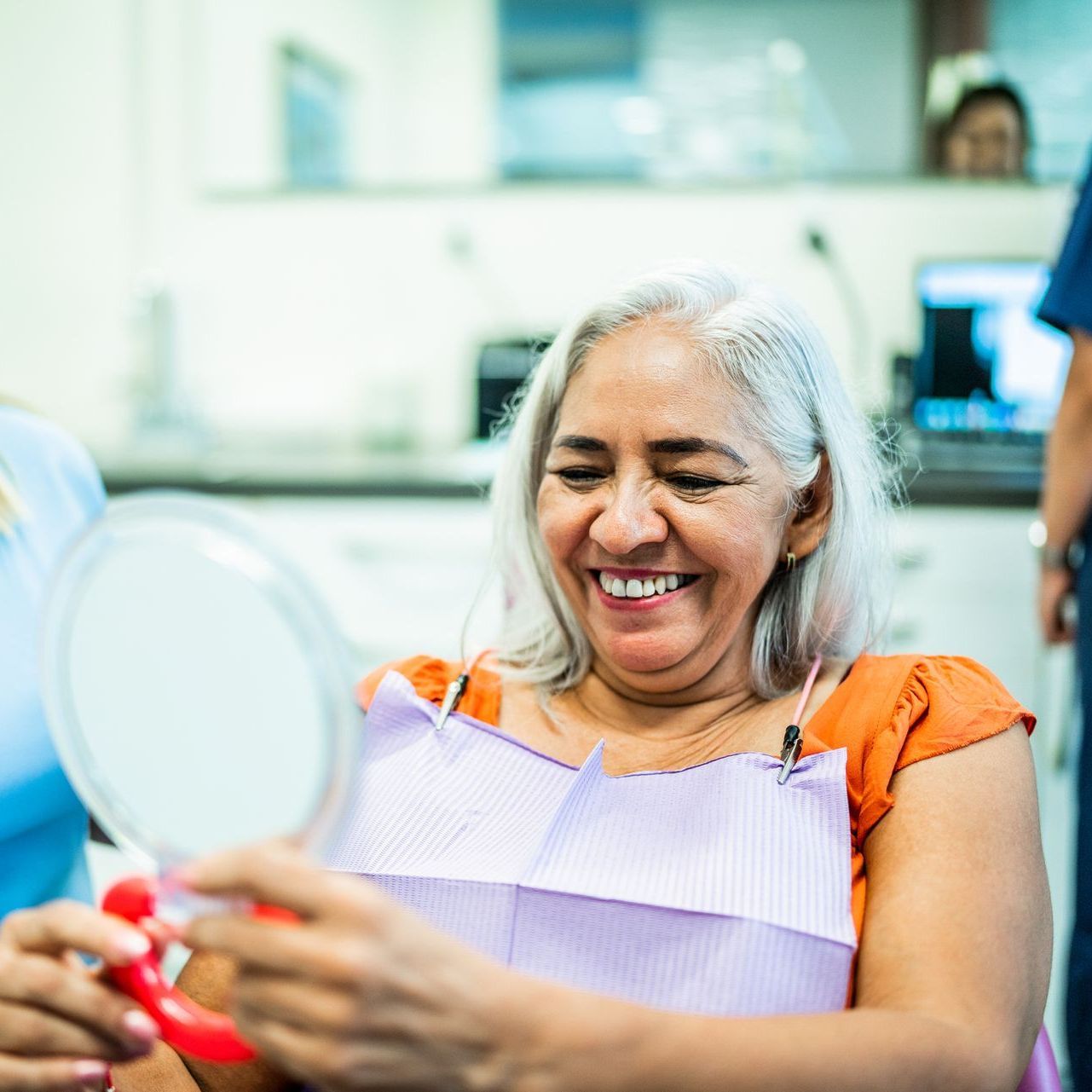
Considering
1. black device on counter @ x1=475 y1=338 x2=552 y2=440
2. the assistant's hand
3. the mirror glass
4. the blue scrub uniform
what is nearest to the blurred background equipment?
black device on counter @ x1=475 y1=338 x2=552 y2=440

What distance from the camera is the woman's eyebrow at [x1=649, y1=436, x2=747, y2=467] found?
106 centimetres

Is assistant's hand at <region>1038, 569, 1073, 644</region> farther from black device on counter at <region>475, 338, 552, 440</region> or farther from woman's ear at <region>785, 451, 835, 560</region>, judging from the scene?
black device on counter at <region>475, 338, 552, 440</region>

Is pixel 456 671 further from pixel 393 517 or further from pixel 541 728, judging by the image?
pixel 393 517

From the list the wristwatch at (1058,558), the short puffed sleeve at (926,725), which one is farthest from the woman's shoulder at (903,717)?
the wristwatch at (1058,558)

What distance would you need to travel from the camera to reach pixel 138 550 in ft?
2.13

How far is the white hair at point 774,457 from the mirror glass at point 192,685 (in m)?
0.57

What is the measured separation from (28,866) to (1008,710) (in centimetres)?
87

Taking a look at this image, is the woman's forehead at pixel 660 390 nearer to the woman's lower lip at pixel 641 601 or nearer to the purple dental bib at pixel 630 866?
the woman's lower lip at pixel 641 601

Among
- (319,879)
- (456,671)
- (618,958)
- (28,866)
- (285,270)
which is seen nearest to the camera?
(319,879)

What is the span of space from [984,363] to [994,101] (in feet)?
2.16

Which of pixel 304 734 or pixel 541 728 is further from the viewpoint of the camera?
→ pixel 541 728

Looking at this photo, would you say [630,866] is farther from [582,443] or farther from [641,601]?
[582,443]

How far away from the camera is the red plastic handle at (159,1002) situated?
64cm

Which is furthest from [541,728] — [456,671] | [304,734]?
[304,734]
